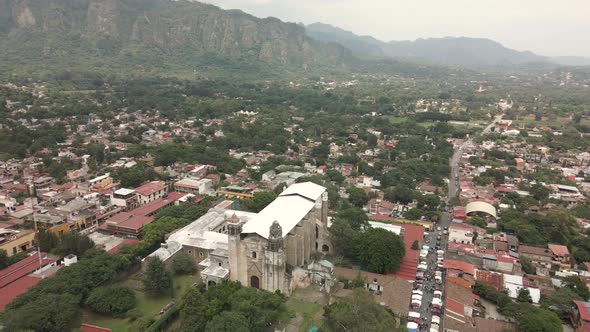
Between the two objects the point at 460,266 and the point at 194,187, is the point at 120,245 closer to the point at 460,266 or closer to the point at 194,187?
the point at 194,187

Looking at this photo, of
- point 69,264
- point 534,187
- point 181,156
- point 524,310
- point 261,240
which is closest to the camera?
point 524,310

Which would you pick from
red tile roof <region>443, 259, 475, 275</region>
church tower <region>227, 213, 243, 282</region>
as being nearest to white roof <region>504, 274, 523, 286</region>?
red tile roof <region>443, 259, 475, 275</region>

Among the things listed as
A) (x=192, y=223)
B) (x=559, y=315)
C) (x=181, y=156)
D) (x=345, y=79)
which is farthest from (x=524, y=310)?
(x=345, y=79)

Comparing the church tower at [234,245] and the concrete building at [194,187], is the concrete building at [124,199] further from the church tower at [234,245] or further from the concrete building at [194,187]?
the church tower at [234,245]

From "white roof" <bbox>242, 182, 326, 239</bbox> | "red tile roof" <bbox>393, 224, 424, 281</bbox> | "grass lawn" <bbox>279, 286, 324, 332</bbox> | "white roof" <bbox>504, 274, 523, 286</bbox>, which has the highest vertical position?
"white roof" <bbox>242, 182, 326, 239</bbox>

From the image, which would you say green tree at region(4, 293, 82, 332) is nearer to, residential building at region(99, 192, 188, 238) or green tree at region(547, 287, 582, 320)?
residential building at region(99, 192, 188, 238)

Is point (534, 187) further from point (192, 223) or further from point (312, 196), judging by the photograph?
point (192, 223)

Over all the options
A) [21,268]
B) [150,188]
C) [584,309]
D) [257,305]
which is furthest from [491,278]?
[150,188]
